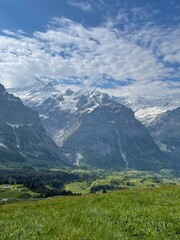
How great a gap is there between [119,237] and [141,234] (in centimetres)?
185

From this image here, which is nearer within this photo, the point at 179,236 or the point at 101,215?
the point at 179,236

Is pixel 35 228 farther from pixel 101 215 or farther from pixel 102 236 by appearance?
pixel 101 215

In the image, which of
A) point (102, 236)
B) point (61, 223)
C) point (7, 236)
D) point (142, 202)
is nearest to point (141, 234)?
point (102, 236)

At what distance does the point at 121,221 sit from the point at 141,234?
1830mm

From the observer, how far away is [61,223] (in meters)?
13.3

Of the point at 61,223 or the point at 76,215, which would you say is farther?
the point at 76,215

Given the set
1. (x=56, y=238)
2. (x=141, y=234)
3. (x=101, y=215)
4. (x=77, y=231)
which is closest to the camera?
(x=56, y=238)

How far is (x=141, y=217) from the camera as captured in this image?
48.9 ft

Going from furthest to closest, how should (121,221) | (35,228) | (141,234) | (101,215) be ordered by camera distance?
(101,215), (121,221), (141,234), (35,228)

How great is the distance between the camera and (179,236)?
11789mm

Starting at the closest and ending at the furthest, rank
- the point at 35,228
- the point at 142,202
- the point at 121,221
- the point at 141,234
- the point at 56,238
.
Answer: the point at 56,238 → the point at 35,228 → the point at 141,234 → the point at 121,221 → the point at 142,202

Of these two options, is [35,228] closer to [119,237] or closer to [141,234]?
[119,237]

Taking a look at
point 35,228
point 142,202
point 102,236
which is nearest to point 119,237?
point 102,236

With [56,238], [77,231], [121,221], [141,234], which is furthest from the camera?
[121,221]
